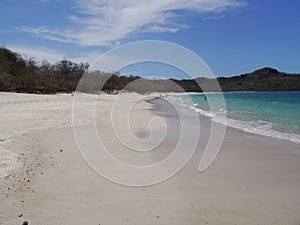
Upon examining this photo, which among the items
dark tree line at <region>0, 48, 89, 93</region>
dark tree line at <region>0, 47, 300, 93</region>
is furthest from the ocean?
dark tree line at <region>0, 48, 89, 93</region>

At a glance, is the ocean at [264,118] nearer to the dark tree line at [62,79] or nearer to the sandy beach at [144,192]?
the dark tree line at [62,79]

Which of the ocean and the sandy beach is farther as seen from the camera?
the ocean

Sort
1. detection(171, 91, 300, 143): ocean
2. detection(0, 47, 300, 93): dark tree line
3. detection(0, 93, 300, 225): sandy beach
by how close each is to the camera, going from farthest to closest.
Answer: detection(0, 47, 300, 93): dark tree line → detection(171, 91, 300, 143): ocean → detection(0, 93, 300, 225): sandy beach

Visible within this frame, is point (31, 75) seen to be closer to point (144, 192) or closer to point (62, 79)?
point (62, 79)

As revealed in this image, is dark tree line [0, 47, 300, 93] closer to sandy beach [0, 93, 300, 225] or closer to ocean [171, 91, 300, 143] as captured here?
ocean [171, 91, 300, 143]

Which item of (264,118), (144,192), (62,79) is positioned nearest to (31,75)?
(62,79)

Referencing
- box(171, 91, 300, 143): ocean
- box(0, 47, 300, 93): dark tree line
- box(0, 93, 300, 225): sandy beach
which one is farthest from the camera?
box(0, 47, 300, 93): dark tree line

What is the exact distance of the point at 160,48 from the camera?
6832 mm

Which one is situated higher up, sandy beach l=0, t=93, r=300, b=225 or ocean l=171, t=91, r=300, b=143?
ocean l=171, t=91, r=300, b=143

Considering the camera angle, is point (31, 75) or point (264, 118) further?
point (31, 75)

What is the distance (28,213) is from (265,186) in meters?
4.17

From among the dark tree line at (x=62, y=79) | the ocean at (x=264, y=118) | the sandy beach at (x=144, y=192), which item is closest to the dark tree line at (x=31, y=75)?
the dark tree line at (x=62, y=79)

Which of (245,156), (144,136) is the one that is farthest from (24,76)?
(245,156)

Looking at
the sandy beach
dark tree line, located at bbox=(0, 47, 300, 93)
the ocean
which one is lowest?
the sandy beach
